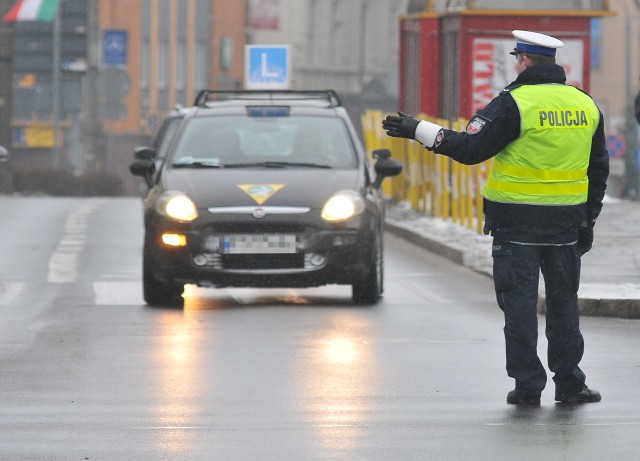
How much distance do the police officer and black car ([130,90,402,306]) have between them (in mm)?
4899

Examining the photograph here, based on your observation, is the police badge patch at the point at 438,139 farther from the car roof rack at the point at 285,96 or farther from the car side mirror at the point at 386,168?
the car roof rack at the point at 285,96

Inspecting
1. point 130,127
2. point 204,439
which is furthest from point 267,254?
point 130,127

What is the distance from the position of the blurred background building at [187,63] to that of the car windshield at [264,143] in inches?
1942

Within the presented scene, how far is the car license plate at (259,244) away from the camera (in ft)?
46.1

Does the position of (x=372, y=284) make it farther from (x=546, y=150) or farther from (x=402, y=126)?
(x=546, y=150)

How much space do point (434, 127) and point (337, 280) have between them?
522cm

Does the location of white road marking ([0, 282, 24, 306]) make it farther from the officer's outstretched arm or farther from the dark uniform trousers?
the dark uniform trousers

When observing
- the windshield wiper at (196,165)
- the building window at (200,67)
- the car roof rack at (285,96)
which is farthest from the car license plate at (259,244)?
the building window at (200,67)

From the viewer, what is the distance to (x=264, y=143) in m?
15.2

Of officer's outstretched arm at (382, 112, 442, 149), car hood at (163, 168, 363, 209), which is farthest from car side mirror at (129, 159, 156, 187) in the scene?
officer's outstretched arm at (382, 112, 442, 149)

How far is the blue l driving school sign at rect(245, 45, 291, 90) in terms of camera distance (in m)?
37.8

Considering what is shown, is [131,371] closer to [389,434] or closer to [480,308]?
[389,434]

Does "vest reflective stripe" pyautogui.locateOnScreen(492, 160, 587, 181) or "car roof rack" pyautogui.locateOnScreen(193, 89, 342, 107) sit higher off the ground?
"vest reflective stripe" pyautogui.locateOnScreen(492, 160, 587, 181)

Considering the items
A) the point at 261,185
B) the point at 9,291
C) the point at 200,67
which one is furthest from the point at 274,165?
the point at 200,67
